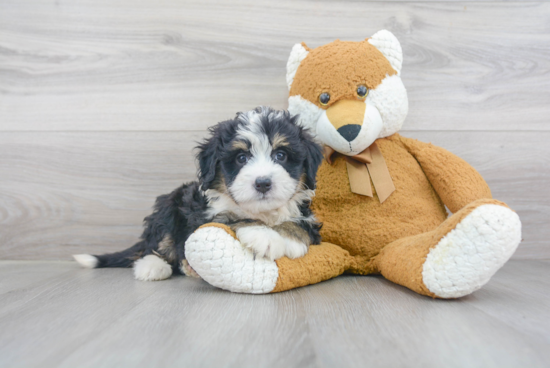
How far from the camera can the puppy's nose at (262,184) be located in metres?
1.40

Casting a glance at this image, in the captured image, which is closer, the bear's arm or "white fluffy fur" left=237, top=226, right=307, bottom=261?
"white fluffy fur" left=237, top=226, right=307, bottom=261

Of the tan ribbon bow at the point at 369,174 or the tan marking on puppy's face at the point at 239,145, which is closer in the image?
the tan marking on puppy's face at the point at 239,145

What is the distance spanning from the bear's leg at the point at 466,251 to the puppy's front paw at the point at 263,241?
1.54 ft

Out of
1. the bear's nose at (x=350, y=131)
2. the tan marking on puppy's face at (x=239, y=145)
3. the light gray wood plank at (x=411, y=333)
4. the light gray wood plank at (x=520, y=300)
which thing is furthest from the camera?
the bear's nose at (x=350, y=131)

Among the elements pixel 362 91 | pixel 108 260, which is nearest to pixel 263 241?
pixel 362 91

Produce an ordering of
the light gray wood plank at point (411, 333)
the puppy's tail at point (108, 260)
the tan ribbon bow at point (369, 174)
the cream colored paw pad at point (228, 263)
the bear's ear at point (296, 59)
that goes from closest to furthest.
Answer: the light gray wood plank at point (411, 333)
the cream colored paw pad at point (228, 263)
the tan ribbon bow at point (369, 174)
the bear's ear at point (296, 59)
the puppy's tail at point (108, 260)

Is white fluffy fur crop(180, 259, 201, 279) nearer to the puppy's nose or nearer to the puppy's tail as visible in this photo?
the puppy's tail

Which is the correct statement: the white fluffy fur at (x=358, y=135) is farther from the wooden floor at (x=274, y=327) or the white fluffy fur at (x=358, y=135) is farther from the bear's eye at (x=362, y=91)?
the wooden floor at (x=274, y=327)

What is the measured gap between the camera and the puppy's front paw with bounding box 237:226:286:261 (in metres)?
1.40

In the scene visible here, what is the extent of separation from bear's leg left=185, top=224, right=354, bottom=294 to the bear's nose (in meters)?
0.56

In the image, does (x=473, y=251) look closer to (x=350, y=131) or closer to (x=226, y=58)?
(x=350, y=131)

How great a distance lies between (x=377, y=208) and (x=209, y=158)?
76 centimetres

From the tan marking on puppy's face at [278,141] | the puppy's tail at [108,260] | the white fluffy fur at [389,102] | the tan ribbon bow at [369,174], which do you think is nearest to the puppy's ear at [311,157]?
the tan marking on puppy's face at [278,141]

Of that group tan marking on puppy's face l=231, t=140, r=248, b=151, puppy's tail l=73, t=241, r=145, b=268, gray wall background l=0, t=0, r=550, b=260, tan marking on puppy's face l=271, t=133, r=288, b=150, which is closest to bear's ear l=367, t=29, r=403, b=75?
gray wall background l=0, t=0, r=550, b=260
